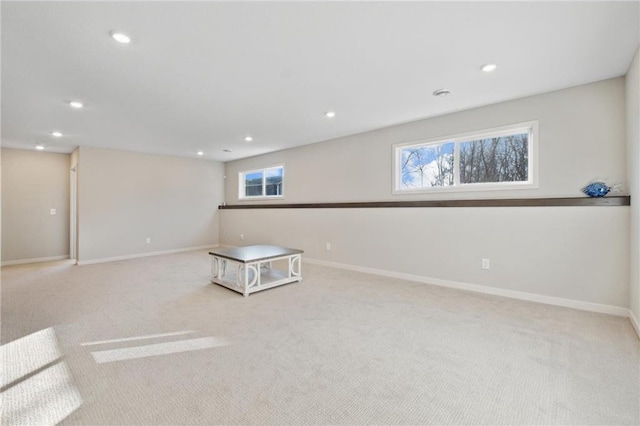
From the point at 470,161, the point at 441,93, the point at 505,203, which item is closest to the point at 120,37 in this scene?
the point at 441,93

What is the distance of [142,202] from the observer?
6402 millimetres

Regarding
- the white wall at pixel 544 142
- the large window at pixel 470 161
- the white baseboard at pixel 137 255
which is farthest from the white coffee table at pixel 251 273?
the white baseboard at pixel 137 255

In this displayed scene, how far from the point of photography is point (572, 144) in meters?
3.05

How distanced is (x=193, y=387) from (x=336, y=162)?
4162 mm

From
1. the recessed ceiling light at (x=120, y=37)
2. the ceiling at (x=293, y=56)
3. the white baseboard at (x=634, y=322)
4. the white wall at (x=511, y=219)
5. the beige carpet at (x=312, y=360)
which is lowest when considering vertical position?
the beige carpet at (x=312, y=360)

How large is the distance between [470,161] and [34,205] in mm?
8106

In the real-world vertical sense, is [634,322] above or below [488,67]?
below

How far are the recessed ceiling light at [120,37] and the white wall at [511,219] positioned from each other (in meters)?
3.48

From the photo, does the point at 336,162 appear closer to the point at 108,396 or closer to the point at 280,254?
the point at 280,254

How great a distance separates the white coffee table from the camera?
3.60 meters

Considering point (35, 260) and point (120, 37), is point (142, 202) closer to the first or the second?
point (35, 260)

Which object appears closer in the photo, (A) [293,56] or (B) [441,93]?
(A) [293,56]

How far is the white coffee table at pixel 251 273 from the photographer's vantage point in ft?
11.8

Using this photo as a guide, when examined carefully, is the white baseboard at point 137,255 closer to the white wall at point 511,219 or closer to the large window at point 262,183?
the large window at point 262,183
